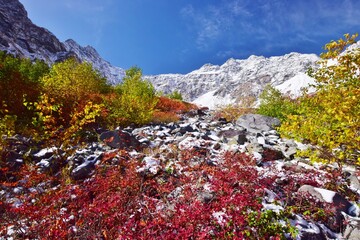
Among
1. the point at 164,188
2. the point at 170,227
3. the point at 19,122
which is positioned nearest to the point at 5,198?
the point at 164,188

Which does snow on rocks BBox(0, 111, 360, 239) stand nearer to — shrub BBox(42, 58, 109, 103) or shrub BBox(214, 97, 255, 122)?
shrub BBox(42, 58, 109, 103)

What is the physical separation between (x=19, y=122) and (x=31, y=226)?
8045mm

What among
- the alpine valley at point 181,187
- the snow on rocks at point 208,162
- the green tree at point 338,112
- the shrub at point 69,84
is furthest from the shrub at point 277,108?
the shrub at point 69,84

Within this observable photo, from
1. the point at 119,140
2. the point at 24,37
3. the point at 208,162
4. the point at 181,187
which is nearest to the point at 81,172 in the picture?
the point at 119,140

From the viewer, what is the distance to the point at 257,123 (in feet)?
47.5

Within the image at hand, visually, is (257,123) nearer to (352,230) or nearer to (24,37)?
(352,230)

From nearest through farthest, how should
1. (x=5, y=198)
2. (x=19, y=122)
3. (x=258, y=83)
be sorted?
(x=5, y=198)
(x=19, y=122)
(x=258, y=83)

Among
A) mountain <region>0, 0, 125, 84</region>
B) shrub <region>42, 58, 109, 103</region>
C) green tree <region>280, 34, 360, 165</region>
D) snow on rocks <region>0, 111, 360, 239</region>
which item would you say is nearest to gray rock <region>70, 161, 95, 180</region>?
snow on rocks <region>0, 111, 360, 239</region>

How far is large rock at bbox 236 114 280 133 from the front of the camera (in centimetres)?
1381

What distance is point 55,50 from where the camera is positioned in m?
137

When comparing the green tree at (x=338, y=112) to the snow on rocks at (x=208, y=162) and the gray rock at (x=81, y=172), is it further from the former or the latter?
the gray rock at (x=81, y=172)

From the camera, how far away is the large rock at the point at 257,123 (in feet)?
45.3

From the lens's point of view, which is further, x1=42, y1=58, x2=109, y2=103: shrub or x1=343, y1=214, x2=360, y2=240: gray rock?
x1=42, y1=58, x2=109, y2=103: shrub

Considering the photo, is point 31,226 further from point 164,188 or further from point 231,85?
point 231,85
